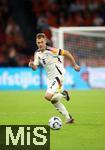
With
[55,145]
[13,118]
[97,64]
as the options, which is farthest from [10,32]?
[55,145]

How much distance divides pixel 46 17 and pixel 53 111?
15.3m

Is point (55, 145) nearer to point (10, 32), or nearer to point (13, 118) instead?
point (13, 118)

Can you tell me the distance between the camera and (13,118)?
45.5 feet

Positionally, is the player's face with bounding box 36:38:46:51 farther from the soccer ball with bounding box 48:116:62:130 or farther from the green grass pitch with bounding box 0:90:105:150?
the soccer ball with bounding box 48:116:62:130

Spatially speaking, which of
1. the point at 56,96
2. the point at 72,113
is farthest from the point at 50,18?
the point at 56,96

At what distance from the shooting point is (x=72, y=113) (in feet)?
50.0

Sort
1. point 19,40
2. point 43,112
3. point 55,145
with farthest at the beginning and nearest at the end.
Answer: point 19,40
point 43,112
point 55,145

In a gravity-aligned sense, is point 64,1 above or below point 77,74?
above

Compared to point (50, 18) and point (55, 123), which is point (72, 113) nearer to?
point (55, 123)

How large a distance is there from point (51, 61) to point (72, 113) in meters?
2.67

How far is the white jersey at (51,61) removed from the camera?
1288 centimetres

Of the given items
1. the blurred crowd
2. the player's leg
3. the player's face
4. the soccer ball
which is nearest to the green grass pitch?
the soccer ball

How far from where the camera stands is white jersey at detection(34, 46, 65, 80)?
Result: 42.2 feet

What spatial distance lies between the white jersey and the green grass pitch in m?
1.03
